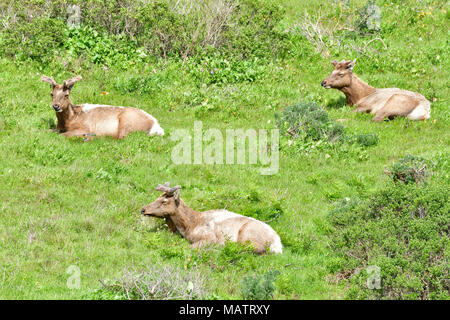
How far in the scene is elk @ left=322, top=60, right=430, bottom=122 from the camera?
18.3 meters

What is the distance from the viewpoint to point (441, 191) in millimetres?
12367

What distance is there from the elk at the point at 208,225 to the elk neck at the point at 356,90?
7.97 meters

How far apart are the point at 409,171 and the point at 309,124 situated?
3.33 metres

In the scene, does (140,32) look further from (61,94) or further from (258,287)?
(258,287)

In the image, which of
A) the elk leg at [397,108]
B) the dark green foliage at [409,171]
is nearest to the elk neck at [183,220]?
the dark green foliage at [409,171]

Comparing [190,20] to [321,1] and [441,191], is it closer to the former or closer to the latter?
[321,1]

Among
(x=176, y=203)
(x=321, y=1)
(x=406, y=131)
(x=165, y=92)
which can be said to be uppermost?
(x=321, y=1)

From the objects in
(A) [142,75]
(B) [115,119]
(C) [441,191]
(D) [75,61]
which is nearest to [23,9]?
(D) [75,61]

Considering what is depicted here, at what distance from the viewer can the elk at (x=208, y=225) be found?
38.9ft

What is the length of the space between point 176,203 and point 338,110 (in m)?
7.88

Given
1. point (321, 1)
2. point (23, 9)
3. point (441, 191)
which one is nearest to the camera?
point (441, 191)

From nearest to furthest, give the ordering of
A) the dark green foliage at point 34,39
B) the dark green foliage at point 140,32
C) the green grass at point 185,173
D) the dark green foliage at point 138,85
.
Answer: the green grass at point 185,173, the dark green foliage at point 138,85, the dark green foliage at point 34,39, the dark green foliage at point 140,32

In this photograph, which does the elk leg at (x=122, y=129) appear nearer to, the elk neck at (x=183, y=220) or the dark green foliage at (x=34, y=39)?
the dark green foliage at (x=34, y=39)

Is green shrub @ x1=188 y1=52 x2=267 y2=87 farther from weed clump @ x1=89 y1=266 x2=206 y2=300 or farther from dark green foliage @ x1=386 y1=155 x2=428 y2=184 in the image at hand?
weed clump @ x1=89 y1=266 x2=206 y2=300
